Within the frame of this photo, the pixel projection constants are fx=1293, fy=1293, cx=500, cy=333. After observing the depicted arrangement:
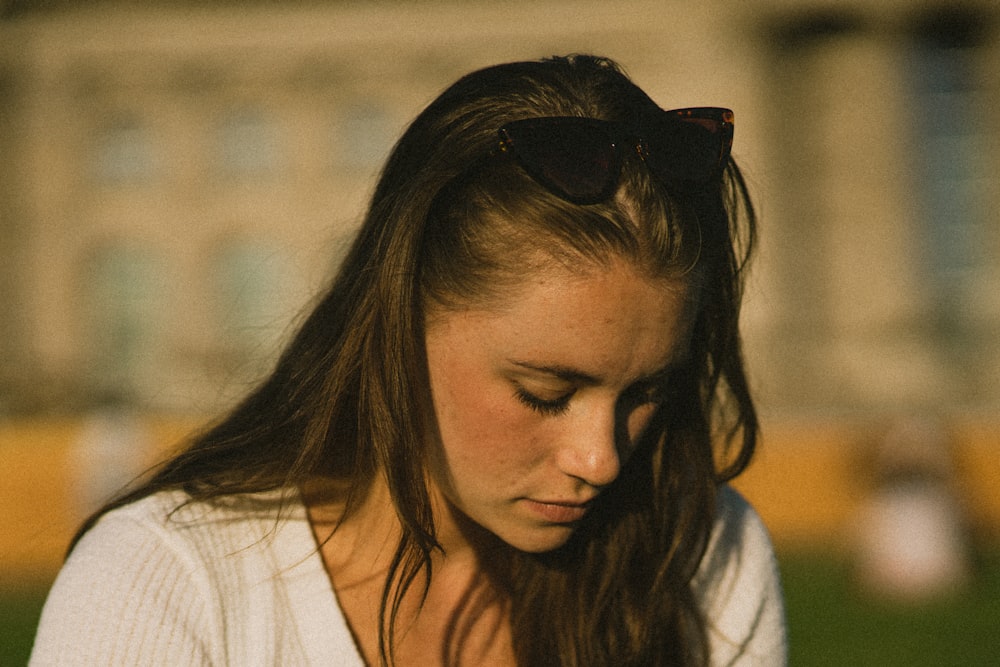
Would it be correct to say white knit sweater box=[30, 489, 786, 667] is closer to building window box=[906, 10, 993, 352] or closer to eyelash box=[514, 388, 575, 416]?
eyelash box=[514, 388, 575, 416]

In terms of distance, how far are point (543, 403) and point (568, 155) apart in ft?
1.44

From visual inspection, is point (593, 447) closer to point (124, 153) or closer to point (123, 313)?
point (123, 313)

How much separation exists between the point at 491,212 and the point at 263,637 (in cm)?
85

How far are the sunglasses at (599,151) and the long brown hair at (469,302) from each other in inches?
1.3

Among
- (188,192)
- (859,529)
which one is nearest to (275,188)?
(188,192)

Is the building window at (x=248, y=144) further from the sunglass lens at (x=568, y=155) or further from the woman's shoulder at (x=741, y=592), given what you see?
the sunglass lens at (x=568, y=155)

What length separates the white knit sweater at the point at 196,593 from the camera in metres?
2.07

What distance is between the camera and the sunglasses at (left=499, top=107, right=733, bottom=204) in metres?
2.26

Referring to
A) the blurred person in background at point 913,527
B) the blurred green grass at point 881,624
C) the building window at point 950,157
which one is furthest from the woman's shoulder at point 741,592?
the building window at point 950,157

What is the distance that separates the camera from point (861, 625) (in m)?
9.34

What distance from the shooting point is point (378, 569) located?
2.42m

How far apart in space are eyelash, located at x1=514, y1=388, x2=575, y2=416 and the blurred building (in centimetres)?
2387

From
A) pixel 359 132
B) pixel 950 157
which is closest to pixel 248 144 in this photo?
pixel 359 132

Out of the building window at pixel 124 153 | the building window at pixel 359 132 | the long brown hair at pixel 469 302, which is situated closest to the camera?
the long brown hair at pixel 469 302
